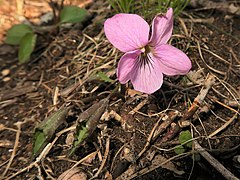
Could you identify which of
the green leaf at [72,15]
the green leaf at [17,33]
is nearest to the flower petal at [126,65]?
the green leaf at [72,15]

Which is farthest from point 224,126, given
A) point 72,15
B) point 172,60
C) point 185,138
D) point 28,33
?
point 28,33

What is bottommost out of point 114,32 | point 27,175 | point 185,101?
point 27,175

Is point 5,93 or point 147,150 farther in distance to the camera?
point 5,93

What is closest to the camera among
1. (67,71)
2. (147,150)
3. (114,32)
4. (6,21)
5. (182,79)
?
(114,32)

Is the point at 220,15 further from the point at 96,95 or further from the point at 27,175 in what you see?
the point at 27,175

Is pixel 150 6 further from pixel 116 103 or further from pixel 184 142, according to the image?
pixel 184 142

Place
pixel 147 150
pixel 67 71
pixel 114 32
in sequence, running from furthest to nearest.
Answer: pixel 67 71, pixel 147 150, pixel 114 32

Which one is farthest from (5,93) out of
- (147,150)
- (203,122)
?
(203,122)

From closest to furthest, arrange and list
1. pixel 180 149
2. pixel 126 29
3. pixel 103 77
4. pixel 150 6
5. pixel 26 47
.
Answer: pixel 126 29
pixel 180 149
pixel 103 77
pixel 150 6
pixel 26 47
